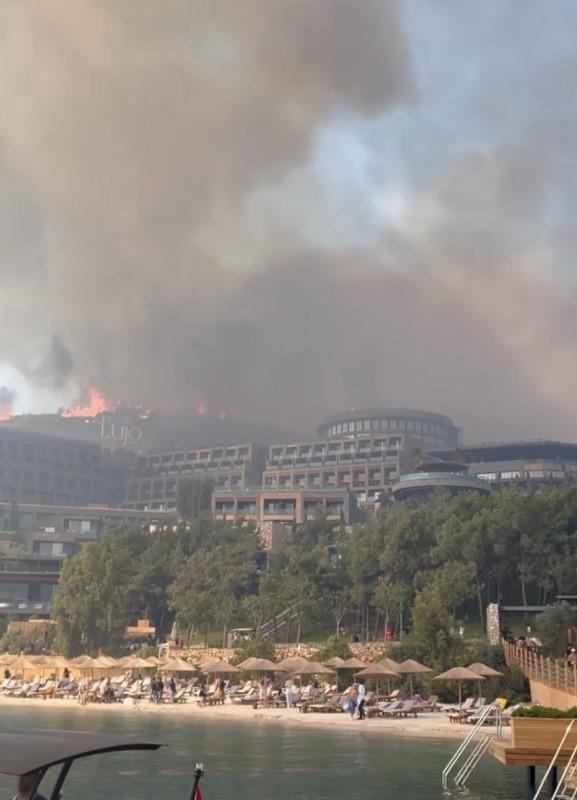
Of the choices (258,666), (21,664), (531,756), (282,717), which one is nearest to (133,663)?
(258,666)

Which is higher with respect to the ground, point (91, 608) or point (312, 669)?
Result: point (91, 608)

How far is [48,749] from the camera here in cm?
1088

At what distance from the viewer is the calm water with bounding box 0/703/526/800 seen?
24656 mm

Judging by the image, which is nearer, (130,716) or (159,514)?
(130,716)

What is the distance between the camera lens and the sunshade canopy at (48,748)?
34.5 feet

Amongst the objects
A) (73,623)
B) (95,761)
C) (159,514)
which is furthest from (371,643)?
(159,514)

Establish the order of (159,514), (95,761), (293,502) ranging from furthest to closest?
(159,514) < (293,502) < (95,761)

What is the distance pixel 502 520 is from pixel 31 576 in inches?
2827

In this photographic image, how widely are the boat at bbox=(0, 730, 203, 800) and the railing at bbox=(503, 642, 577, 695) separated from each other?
22540 mm

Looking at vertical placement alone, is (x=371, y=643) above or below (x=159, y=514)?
below

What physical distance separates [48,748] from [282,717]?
40.6m

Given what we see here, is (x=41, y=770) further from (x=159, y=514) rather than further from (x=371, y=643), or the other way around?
(x=159, y=514)

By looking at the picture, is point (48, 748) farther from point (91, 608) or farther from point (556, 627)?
point (91, 608)

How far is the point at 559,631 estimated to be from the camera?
2682 inches
